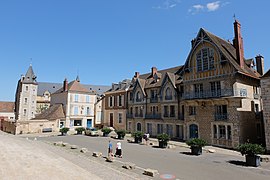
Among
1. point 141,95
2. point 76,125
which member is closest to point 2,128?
point 76,125

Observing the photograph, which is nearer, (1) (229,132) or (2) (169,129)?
(1) (229,132)

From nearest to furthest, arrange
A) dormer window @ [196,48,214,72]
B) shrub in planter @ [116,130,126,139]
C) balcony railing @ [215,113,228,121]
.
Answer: balcony railing @ [215,113,228,121] < dormer window @ [196,48,214,72] < shrub in planter @ [116,130,126,139]

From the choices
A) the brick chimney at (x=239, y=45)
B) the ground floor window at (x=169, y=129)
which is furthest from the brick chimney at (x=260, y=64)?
the ground floor window at (x=169, y=129)

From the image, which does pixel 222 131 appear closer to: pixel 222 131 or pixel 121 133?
pixel 222 131

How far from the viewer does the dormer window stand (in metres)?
22.4

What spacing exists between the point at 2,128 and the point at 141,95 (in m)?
33.5

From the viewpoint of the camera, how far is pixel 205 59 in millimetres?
22891

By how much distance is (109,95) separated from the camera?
136ft

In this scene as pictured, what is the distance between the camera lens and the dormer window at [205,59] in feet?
73.4

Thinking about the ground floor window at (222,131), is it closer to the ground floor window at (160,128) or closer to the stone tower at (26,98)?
the ground floor window at (160,128)

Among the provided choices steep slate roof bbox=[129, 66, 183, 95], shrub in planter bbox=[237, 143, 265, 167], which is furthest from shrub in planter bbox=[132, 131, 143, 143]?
shrub in planter bbox=[237, 143, 265, 167]

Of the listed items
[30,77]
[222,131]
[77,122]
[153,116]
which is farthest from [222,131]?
[30,77]

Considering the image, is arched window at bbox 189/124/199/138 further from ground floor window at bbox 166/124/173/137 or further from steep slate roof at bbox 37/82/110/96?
steep slate roof at bbox 37/82/110/96

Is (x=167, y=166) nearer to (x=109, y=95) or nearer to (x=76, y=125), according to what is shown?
(x=109, y=95)
